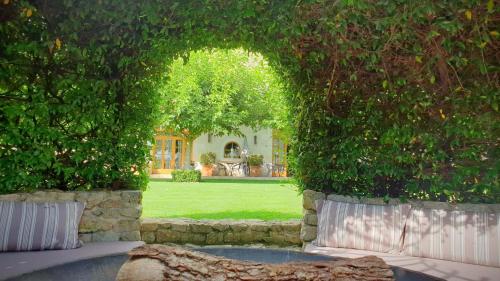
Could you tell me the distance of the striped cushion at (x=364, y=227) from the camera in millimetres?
3502

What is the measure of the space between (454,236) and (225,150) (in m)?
17.8

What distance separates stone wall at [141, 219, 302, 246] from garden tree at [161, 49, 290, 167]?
1089 centimetres

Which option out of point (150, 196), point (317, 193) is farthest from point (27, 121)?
point (150, 196)

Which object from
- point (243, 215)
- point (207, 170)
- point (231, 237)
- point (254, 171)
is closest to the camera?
point (231, 237)

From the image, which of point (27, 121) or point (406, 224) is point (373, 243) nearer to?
point (406, 224)

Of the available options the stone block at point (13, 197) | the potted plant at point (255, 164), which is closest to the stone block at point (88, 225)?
the stone block at point (13, 197)

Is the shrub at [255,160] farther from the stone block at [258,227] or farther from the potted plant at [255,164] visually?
the stone block at [258,227]

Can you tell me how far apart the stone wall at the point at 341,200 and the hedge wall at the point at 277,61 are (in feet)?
0.53

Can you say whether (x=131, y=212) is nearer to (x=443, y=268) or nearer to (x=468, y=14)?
(x=443, y=268)

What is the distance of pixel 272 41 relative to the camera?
3.97 m

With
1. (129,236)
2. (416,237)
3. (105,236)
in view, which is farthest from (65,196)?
(416,237)

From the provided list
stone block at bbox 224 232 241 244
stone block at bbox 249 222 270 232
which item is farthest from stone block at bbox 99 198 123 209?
stone block at bbox 249 222 270 232

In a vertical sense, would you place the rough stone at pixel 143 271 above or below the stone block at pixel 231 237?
above

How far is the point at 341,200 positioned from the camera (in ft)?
13.0
